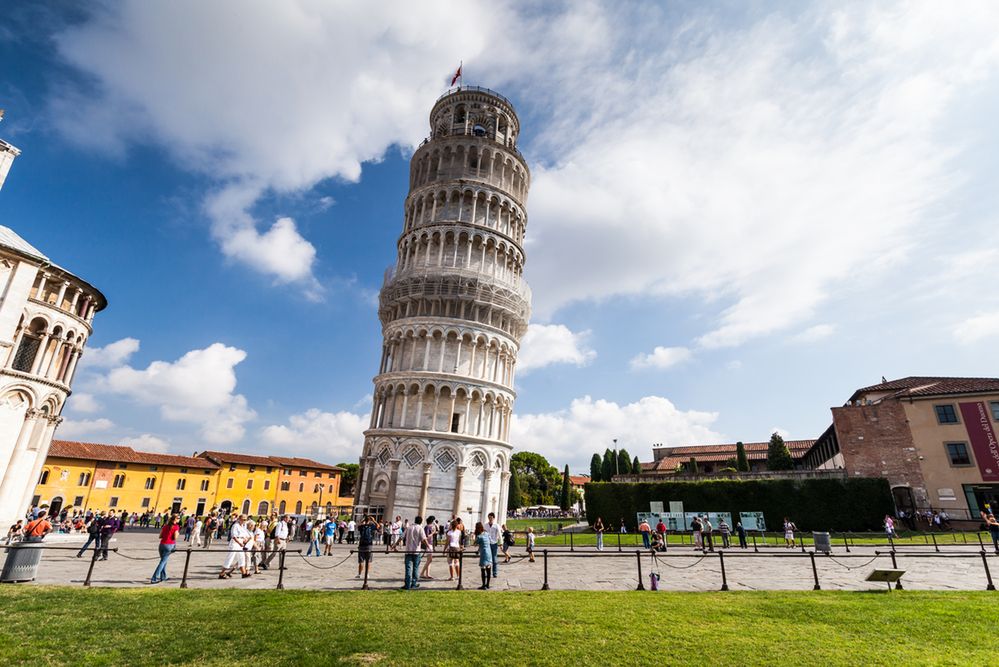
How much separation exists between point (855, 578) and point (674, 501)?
85.3ft

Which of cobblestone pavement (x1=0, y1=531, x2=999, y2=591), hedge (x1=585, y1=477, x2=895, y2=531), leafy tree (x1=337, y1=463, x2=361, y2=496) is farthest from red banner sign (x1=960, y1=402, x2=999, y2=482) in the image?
leafy tree (x1=337, y1=463, x2=361, y2=496)

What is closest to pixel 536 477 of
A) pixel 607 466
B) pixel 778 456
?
pixel 607 466

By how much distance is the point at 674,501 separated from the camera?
39.5m

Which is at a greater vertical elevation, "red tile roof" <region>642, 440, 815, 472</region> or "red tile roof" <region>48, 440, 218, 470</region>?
"red tile roof" <region>642, 440, 815, 472</region>

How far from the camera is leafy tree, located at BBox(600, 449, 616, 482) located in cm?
8044

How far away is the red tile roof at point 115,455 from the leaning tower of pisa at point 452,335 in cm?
4168

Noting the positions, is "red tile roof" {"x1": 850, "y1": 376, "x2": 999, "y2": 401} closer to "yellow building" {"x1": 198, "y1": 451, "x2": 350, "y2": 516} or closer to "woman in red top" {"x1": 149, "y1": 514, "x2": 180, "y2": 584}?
"woman in red top" {"x1": 149, "y1": 514, "x2": 180, "y2": 584}

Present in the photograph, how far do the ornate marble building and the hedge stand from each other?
3848 cm

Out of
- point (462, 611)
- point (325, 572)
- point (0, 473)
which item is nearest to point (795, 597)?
point (462, 611)

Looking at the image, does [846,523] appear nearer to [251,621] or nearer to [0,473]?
[251,621]

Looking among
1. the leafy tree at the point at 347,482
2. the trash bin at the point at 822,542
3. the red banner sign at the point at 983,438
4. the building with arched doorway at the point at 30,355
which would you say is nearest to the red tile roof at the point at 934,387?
the red banner sign at the point at 983,438

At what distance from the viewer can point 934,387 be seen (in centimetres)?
3759

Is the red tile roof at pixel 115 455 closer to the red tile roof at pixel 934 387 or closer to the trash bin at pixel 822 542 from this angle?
the trash bin at pixel 822 542

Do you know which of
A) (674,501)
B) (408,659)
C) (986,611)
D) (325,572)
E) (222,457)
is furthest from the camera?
(222,457)
